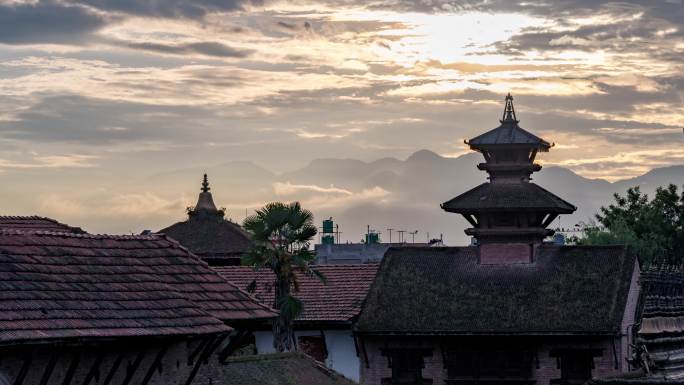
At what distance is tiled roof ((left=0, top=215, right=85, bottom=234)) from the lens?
34.8 metres

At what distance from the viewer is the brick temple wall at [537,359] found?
172ft

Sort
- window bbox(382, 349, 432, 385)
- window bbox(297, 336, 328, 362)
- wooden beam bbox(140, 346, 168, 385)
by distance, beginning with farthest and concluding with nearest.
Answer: window bbox(297, 336, 328, 362), window bbox(382, 349, 432, 385), wooden beam bbox(140, 346, 168, 385)

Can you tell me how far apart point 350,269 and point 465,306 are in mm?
7133

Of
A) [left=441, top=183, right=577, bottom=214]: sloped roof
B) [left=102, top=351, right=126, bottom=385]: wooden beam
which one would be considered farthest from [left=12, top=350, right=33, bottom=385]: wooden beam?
[left=441, top=183, right=577, bottom=214]: sloped roof

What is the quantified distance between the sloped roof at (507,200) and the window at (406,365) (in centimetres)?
665

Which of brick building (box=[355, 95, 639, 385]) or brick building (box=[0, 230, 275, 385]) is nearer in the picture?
brick building (box=[0, 230, 275, 385])

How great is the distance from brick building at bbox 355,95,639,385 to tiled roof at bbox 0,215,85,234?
806 inches

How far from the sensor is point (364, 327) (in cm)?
5516

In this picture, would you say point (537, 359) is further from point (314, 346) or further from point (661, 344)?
point (661, 344)

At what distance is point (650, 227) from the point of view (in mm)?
100312

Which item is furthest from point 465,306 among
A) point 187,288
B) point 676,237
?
point 676,237

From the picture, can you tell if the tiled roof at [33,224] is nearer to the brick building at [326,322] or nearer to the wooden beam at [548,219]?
the brick building at [326,322]

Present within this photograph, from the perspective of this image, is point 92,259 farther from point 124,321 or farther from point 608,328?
point 608,328

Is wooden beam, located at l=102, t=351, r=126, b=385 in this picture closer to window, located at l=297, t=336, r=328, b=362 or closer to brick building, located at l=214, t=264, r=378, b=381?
brick building, located at l=214, t=264, r=378, b=381
